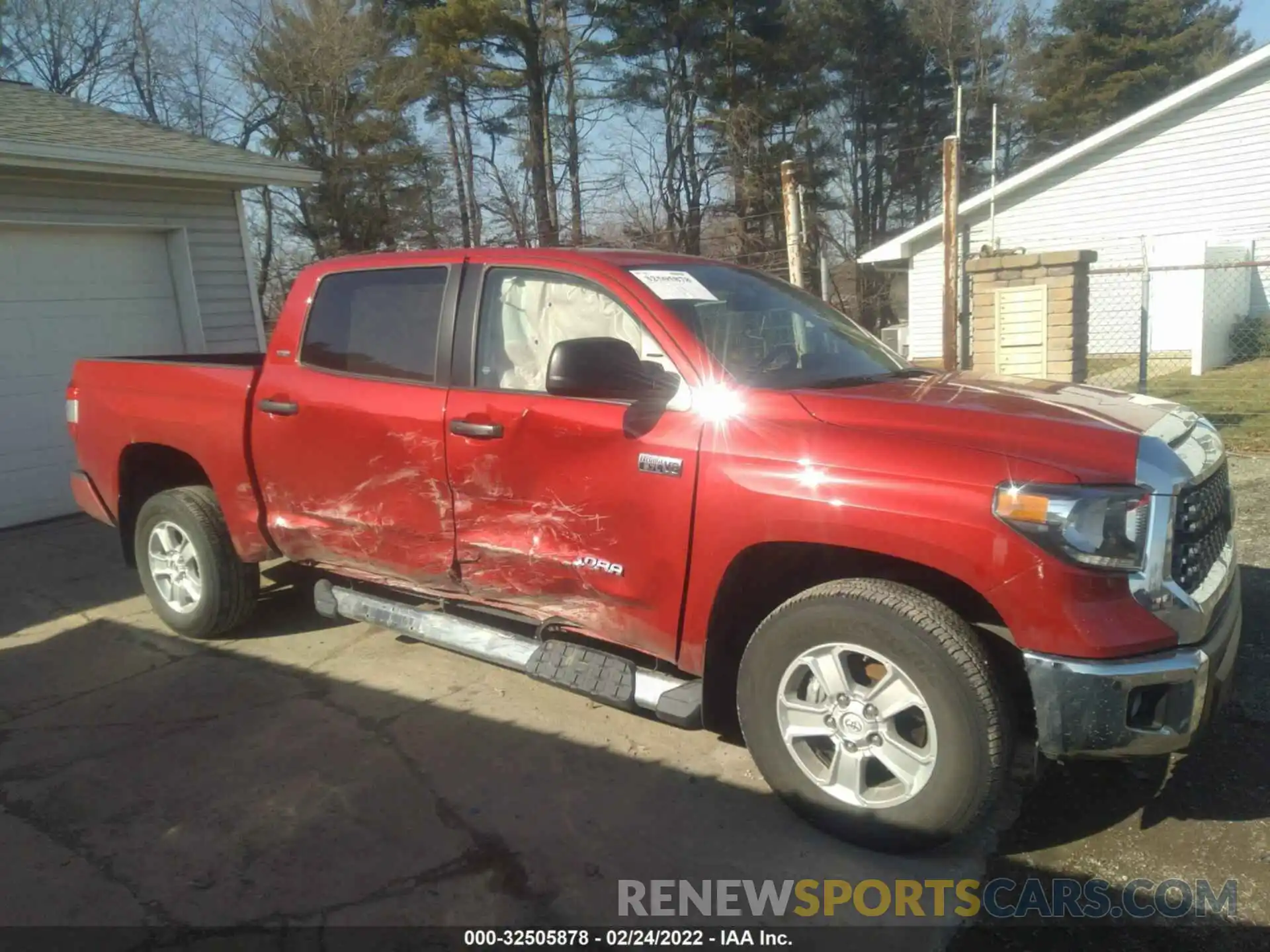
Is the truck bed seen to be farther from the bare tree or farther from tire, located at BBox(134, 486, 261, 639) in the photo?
the bare tree

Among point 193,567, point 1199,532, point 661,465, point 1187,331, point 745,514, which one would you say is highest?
point 661,465

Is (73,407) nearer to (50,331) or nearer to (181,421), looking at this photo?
(181,421)

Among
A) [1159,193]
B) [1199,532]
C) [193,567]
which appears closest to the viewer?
[1199,532]

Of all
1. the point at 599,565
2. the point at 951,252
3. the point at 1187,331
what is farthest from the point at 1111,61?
the point at 599,565

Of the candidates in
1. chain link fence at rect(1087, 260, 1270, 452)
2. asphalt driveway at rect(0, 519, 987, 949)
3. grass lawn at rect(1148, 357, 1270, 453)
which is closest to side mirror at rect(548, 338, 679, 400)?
asphalt driveway at rect(0, 519, 987, 949)

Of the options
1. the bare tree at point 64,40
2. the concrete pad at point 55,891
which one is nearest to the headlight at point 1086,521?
the concrete pad at point 55,891

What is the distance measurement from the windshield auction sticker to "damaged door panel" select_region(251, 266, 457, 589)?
2.98 feet

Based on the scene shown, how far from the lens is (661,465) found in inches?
127

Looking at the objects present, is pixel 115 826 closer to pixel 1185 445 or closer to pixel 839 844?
pixel 839 844

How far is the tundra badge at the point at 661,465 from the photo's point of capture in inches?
126

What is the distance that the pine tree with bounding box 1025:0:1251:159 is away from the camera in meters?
32.4

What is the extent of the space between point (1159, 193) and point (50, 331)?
19054 mm

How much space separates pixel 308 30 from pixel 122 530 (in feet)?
78.2

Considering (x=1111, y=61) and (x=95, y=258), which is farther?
(x=1111, y=61)
